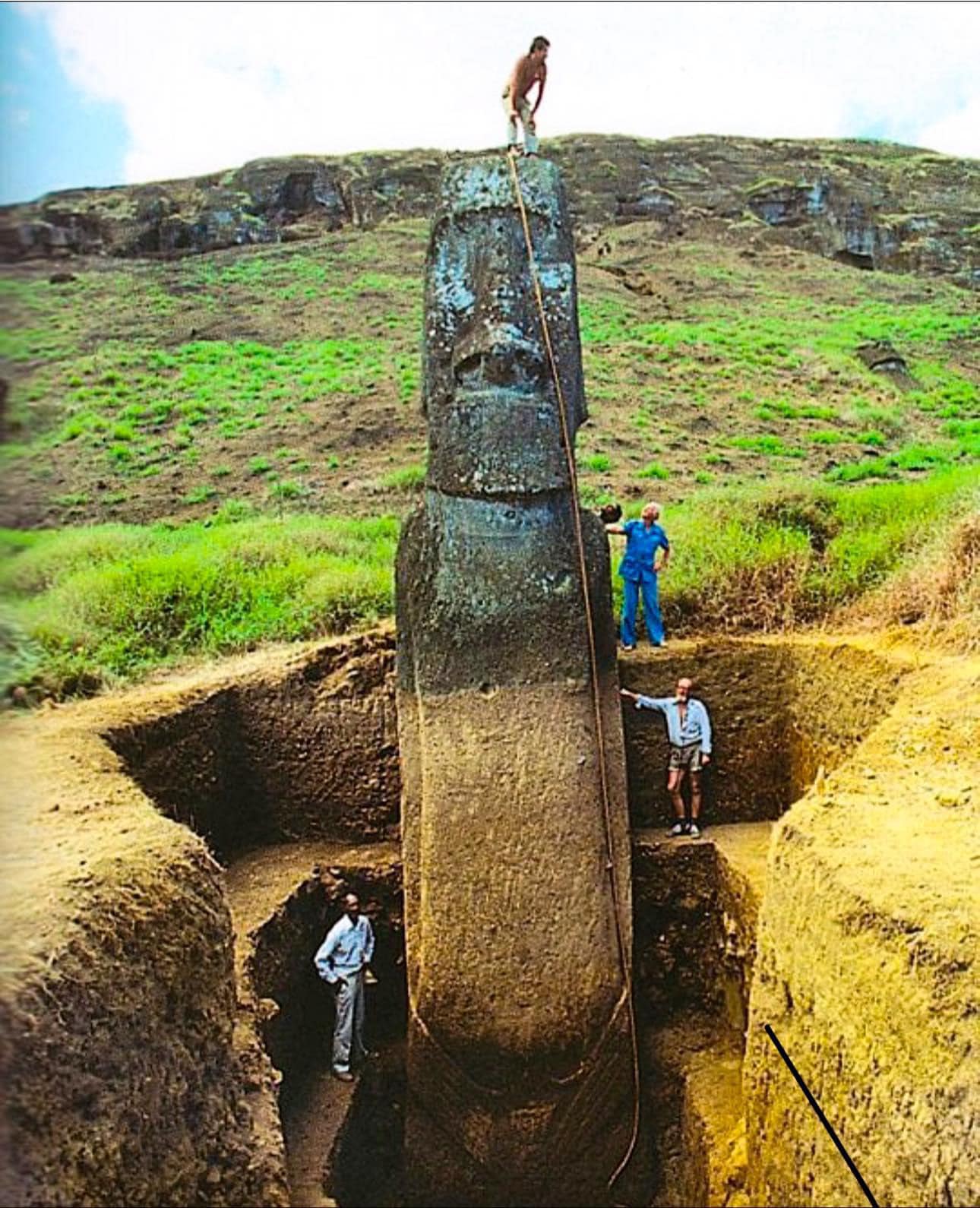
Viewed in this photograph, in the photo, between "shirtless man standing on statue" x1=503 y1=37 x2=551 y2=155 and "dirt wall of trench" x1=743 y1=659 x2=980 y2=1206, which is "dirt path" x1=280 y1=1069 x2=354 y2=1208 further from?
"shirtless man standing on statue" x1=503 y1=37 x2=551 y2=155

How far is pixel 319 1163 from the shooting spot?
6.43 m

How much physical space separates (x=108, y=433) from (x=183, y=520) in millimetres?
2922

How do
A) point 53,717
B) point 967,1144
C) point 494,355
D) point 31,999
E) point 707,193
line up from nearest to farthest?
point 31,999
point 967,1144
point 494,355
point 53,717
point 707,193

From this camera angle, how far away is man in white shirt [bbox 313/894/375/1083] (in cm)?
721

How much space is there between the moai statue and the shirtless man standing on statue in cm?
16

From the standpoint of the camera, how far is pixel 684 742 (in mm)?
8219

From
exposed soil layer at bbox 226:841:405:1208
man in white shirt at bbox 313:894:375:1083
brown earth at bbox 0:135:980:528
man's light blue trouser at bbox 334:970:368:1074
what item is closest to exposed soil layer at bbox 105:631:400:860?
exposed soil layer at bbox 226:841:405:1208

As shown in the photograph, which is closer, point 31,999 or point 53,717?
point 31,999

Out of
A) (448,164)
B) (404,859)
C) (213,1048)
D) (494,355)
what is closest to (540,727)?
(404,859)

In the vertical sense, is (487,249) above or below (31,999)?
above

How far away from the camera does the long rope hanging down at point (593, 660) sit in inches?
253

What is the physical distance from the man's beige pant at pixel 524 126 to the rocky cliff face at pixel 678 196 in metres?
16.1

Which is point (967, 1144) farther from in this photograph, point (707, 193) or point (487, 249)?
point (707, 193)

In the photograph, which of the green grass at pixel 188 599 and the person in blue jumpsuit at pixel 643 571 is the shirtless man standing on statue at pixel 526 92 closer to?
the person in blue jumpsuit at pixel 643 571
